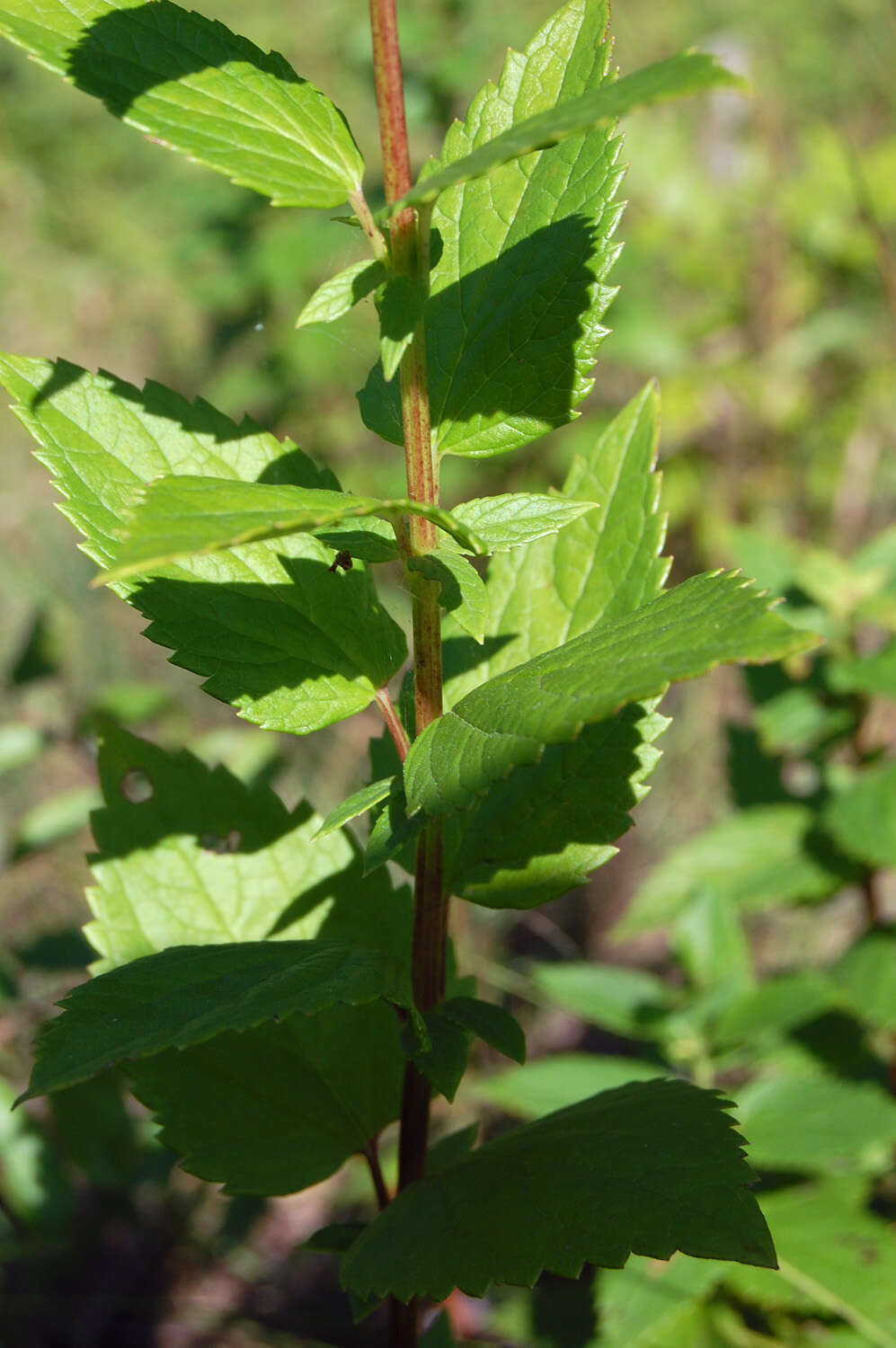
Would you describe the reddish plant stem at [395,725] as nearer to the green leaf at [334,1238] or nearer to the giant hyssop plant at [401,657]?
the giant hyssop plant at [401,657]

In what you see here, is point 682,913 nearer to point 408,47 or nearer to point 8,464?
point 408,47

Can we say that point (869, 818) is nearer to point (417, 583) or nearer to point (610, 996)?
point (610, 996)

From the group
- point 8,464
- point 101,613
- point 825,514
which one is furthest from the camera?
point 8,464

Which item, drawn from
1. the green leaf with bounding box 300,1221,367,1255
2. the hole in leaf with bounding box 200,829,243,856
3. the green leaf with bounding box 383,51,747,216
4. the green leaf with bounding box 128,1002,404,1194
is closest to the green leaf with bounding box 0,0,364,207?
the green leaf with bounding box 383,51,747,216

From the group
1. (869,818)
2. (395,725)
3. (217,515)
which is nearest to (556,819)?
(395,725)

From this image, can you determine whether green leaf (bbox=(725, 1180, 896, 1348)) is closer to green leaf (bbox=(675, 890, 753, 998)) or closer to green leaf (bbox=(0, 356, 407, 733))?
green leaf (bbox=(675, 890, 753, 998))

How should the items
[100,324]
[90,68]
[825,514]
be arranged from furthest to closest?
[100,324]
[825,514]
[90,68]

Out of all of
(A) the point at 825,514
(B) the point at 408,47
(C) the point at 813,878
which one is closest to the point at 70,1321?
(C) the point at 813,878
